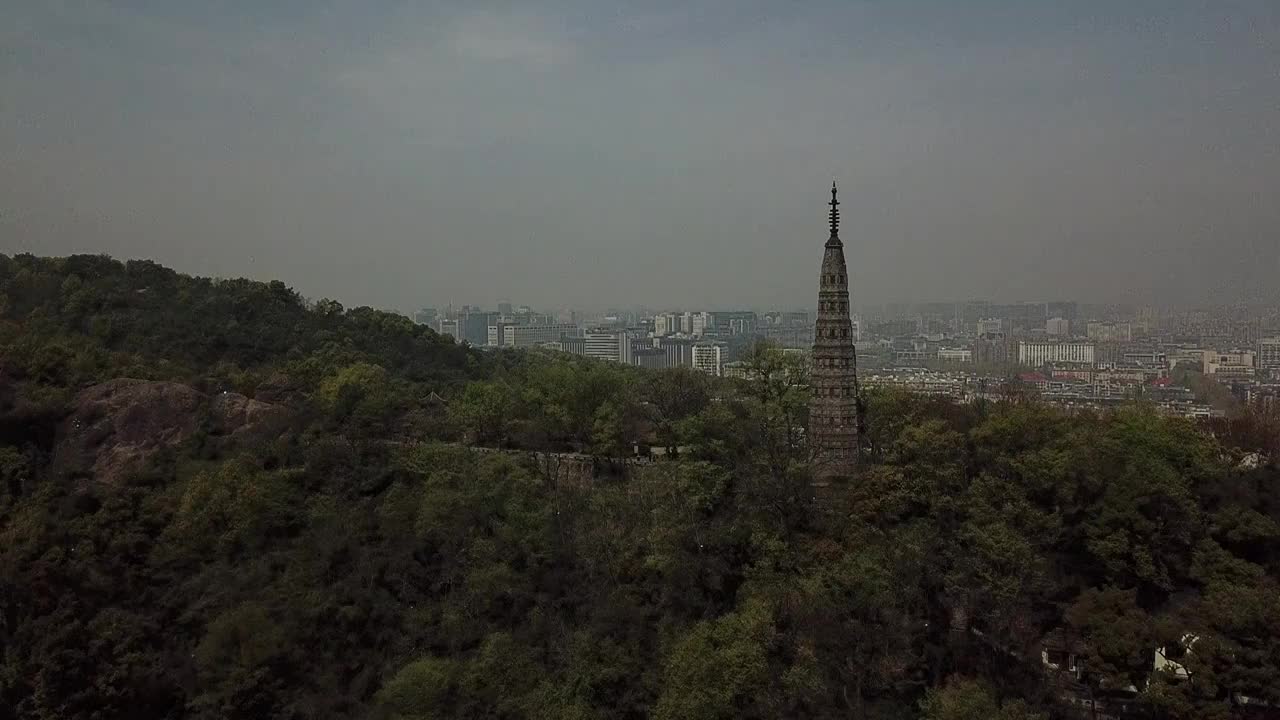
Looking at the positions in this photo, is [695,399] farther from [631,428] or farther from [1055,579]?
[1055,579]

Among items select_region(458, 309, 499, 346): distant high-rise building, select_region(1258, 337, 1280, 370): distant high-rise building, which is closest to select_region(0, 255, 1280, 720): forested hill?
select_region(1258, 337, 1280, 370): distant high-rise building

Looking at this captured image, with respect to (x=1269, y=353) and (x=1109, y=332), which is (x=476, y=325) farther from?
(x=1269, y=353)

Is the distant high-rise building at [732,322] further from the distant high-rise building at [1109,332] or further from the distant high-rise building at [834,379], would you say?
the distant high-rise building at [834,379]

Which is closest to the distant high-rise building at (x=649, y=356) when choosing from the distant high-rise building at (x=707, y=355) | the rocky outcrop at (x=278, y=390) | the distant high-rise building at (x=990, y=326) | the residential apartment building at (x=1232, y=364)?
the distant high-rise building at (x=707, y=355)

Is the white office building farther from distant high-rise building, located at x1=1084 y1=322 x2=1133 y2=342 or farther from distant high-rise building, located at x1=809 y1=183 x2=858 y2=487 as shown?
distant high-rise building, located at x1=809 y1=183 x2=858 y2=487

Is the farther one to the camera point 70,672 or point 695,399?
point 695,399

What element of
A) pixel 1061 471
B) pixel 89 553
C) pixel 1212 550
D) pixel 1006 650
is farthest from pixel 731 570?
pixel 89 553
